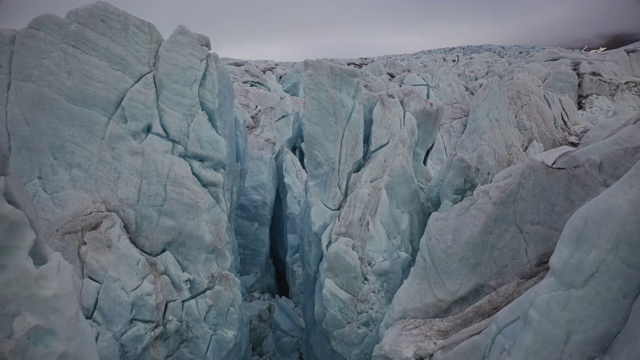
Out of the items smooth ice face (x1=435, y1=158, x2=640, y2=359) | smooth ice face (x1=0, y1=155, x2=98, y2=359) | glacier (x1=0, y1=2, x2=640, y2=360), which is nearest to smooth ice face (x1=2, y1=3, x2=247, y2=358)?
glacier (x1=0, y1=2, x2=640, y2=360)

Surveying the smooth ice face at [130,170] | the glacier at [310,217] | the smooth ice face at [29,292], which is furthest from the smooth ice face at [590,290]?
the smooth ice face at [130,170]

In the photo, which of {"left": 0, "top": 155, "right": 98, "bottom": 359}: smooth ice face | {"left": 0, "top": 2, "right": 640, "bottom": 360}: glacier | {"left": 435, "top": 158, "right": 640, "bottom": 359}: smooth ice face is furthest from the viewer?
{"left": 0, "top": 2, "right": 640, "bottom": 360}: glacier

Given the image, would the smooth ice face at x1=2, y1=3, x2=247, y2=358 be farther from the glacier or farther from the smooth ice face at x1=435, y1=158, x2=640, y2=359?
the smooth ice face at x1=435, y1=158, x2=640, y2=359

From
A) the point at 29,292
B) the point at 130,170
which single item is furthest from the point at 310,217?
the point at 29,292

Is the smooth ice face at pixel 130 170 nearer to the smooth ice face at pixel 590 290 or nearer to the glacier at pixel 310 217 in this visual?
the glacier at pixel 310 217

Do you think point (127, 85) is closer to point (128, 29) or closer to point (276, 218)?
point (128, 29)
